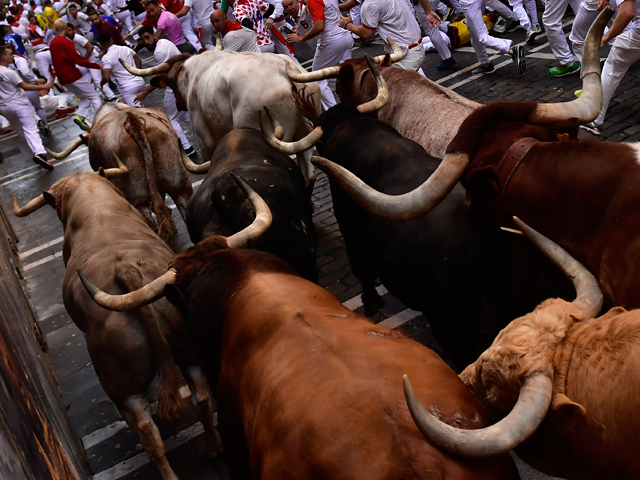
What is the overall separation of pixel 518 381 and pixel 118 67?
41.5 feet

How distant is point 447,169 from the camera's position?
11.6 ft

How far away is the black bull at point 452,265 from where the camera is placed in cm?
372

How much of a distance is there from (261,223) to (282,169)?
1485 mm

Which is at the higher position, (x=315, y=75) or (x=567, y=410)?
(x=567, y=410)

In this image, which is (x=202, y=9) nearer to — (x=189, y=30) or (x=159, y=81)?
(x=189, y=30)

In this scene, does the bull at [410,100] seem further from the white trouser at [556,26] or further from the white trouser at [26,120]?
the white trouser at [26,120]

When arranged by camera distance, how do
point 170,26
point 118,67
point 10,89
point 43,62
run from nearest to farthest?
point 118,67
point 10,89
point 170,26
point 43,62

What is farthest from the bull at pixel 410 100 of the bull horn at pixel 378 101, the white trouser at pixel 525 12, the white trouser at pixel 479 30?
the white trouser at pixel 525 12

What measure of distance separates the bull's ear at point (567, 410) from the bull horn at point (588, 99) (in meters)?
2.06

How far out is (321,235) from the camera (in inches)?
299

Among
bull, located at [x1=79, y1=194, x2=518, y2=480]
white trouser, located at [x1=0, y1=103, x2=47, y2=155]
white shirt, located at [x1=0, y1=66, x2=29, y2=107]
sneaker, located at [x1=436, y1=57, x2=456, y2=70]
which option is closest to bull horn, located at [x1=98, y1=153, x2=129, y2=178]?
bull, located at [x1=79, y1=194, x2=518, y2=480]

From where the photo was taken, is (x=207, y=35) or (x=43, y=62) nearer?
(x=207, y=35)

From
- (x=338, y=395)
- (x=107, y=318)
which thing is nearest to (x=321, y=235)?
(x=107, y=318)

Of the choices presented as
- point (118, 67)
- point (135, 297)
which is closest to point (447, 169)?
point (135, 297)
